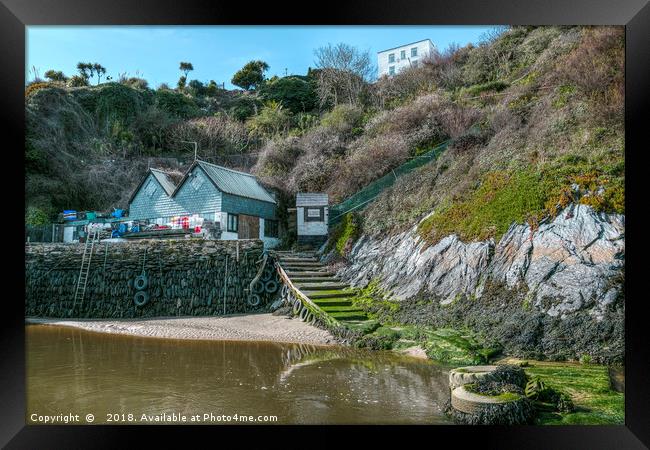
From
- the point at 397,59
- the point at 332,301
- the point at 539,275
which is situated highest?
the point at 397,59

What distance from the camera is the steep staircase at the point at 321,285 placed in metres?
9.77

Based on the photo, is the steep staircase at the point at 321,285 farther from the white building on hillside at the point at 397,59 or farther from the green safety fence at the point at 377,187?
the white building on hillside at the point at 397,59

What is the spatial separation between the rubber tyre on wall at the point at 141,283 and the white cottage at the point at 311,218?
4.39 metres

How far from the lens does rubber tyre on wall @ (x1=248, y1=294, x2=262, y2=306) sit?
11930 millimetres

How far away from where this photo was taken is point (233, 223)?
1356 centimetres

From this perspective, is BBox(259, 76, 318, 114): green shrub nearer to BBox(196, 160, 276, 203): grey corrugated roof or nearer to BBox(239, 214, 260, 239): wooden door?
BBox(196, 160, 276, 203): grey corrugated roof

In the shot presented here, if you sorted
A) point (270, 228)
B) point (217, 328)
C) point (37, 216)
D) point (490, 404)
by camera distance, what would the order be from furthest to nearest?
point (270, 228), point (37, 216), point (217, 328), point (490, 404)

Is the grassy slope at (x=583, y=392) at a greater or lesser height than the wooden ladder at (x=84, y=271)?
lesser

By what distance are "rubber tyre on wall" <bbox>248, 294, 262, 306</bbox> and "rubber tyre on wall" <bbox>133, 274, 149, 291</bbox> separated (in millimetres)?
2909

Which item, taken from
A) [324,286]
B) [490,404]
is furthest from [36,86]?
[490,404]
